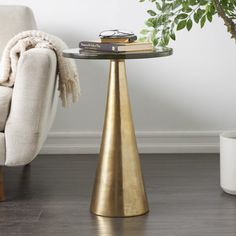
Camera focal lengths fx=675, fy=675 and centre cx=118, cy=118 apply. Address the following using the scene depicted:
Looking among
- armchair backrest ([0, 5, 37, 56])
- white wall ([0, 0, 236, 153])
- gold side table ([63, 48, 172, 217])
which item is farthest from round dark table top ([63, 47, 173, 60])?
white wall ([0, 0, 236, 153])

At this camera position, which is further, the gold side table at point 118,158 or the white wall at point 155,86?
the white wall at point 155,86

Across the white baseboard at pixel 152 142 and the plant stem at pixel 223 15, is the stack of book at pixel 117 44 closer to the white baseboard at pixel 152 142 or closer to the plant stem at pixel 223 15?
the plant stem at pixel 223 15

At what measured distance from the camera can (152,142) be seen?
346 cm

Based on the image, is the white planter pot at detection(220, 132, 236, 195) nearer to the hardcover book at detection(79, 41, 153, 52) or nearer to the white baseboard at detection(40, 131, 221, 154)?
the hardcover book at detection(79, 41, 153, 52)

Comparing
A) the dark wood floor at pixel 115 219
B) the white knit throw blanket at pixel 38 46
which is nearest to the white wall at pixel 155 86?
the dark wood floor at pixel 115 219

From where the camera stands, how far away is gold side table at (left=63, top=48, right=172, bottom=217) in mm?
2389

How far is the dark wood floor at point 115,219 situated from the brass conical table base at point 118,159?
6 centimetres

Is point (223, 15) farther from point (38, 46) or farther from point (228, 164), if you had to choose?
point (38, 46)

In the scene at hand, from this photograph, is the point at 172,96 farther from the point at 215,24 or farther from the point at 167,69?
the point at 215,24

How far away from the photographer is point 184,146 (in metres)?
3.45

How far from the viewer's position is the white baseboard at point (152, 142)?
345 centimetres

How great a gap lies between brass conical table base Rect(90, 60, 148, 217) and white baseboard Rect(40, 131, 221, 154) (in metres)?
1.05

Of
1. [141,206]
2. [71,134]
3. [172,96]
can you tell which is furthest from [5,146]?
[172,96]

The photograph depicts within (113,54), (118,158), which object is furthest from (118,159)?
(113,54)
